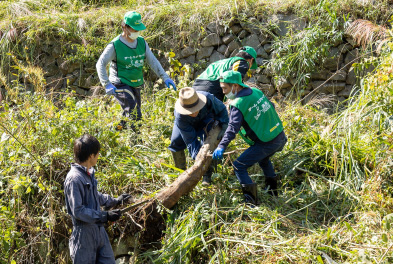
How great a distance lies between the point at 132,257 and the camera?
402 cm

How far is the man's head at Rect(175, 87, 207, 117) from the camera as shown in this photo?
13.7 ft

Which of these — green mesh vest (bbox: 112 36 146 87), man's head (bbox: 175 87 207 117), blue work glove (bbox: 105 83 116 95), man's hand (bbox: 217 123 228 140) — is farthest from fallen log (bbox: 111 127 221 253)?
green mesh vest (bbox: 112 36 146 87)

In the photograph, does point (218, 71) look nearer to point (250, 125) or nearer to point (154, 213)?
point (250, 125)

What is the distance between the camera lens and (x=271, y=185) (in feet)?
15.1

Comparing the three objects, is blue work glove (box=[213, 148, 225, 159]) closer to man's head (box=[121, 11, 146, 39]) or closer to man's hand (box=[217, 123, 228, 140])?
man's hand (box=[217, 123, 228, 140])

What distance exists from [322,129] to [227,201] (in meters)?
1.67

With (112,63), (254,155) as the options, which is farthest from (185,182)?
(112,63)

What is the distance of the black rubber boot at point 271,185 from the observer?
455 cm

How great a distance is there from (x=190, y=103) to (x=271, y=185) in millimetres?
1189

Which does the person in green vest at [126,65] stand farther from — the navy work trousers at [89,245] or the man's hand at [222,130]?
the navy work trousers at [89,245]

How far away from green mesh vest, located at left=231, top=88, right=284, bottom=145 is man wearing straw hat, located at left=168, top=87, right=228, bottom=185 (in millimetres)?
354

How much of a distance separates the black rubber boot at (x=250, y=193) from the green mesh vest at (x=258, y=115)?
1.44ft

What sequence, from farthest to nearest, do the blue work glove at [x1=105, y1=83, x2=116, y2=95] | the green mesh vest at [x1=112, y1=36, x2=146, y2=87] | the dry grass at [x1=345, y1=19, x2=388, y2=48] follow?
the dry grass at [x1=345, y1=19, x2=388, y2=48], the green mesh vest at [x1=112, y1=36, x2=146, y2=87], the blue work glove at [x1=105, y1=83, x2=116, y2=95]

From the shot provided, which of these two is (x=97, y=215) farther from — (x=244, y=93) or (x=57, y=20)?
(x=57, y=20)
